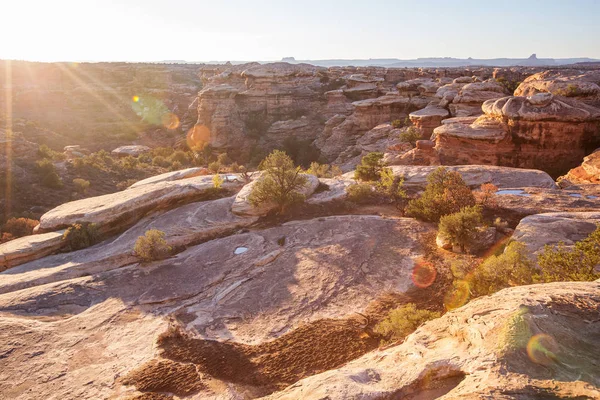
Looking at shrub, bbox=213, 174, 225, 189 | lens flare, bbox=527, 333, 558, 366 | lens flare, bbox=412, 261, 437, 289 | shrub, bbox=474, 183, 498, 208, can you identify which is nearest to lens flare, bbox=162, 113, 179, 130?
shrub, bbox=213, 174, 225, 189

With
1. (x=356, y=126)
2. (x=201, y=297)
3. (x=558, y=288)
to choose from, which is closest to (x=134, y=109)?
(x=356, y=126)

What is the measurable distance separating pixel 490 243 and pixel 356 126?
2379cm

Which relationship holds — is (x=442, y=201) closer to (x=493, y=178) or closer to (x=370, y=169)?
(x=493, y=178)

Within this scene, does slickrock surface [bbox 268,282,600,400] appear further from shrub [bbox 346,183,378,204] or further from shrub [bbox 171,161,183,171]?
shrub [bbox 171,161,183,171]

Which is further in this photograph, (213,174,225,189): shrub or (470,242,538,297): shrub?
(213,174,225,189): shrub

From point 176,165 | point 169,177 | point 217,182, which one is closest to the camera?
point 217,182

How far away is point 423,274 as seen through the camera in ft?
27.7

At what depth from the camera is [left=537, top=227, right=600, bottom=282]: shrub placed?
19.0 feet

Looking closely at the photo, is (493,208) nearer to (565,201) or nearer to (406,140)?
(565,201)

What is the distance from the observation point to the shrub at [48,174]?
22.2 metres

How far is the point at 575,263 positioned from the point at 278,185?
28.1ft

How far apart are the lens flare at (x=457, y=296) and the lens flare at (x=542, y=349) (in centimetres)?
352

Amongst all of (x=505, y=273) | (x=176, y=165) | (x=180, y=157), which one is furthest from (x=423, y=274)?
(x=180, y=157)

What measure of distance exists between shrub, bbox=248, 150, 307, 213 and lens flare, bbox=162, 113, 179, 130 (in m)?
34.7
